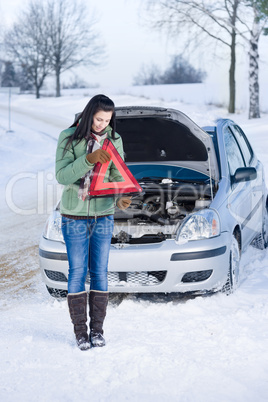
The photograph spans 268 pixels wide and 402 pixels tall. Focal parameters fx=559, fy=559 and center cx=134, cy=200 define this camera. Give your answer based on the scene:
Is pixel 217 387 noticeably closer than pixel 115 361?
Yes

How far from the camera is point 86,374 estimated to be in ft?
11.3

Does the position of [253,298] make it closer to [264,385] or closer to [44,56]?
[264,385]

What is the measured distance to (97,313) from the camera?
3.93 metres

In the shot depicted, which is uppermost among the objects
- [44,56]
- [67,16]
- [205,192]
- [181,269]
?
[67,16]

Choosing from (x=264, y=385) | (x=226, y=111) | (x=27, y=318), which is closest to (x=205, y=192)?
(x=27, y=318)

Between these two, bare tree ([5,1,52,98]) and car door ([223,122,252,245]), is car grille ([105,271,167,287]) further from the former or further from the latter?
bare tree ([5,1,52,98])

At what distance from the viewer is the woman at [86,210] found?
11.9ft

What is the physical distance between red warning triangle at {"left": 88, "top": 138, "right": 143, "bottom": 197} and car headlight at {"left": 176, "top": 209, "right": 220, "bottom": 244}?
3.40 feet

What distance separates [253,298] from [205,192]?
1170mm

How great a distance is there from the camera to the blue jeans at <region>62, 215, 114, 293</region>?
12.4 ft

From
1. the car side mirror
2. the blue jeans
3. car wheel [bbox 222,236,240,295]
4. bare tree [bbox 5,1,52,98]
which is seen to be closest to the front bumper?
car wheel [bbox 222,236,240,295]

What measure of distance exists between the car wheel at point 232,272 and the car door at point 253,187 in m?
0.76

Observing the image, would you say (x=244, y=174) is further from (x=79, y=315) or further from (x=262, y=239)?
(x=79, y=315)

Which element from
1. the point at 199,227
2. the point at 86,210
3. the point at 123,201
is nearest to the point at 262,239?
the point at 199,227
